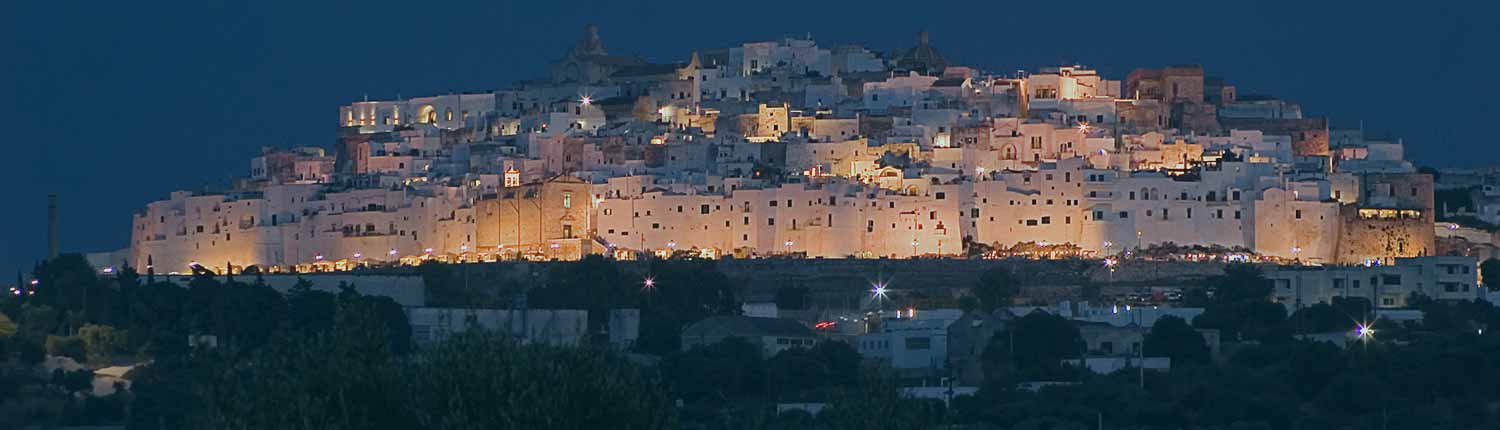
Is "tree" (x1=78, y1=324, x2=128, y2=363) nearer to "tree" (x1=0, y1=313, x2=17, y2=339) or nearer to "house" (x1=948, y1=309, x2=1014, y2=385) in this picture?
"tree" (x1=0, y1=313, x2=17, y2=339)

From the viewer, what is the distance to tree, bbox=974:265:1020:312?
216ft

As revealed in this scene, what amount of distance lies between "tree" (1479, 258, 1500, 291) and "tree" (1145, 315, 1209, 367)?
31.0 feet

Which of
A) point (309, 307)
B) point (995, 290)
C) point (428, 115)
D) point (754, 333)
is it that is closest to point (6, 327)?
point (309, 307)

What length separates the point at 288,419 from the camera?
28406 millimetres

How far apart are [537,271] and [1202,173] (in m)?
13.5

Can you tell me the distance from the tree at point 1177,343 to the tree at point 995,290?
5526mm

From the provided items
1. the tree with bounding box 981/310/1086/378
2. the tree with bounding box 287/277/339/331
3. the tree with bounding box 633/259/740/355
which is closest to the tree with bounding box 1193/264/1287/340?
the tree with bounding box 981/310/1086/378

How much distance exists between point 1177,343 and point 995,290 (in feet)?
22.2

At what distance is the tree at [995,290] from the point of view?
65688 millimetres

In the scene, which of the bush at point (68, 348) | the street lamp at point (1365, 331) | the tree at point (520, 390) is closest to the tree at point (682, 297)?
the bush at point (68, 348)

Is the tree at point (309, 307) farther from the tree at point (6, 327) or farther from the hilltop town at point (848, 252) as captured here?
the tree at point (6, 327)

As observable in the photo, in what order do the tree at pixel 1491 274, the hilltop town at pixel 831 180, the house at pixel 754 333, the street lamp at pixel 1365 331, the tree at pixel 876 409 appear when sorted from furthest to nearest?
the hilltop town at pixel 831 180 → the tree at pixel 1491 274 → the house at pixel 754 333 → the street lamp at pixel 1365 331 → the tree at pixel 876 409

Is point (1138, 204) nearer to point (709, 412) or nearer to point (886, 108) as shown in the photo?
point (886, 108)

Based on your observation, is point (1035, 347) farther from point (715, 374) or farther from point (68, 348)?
point (68, 348)
